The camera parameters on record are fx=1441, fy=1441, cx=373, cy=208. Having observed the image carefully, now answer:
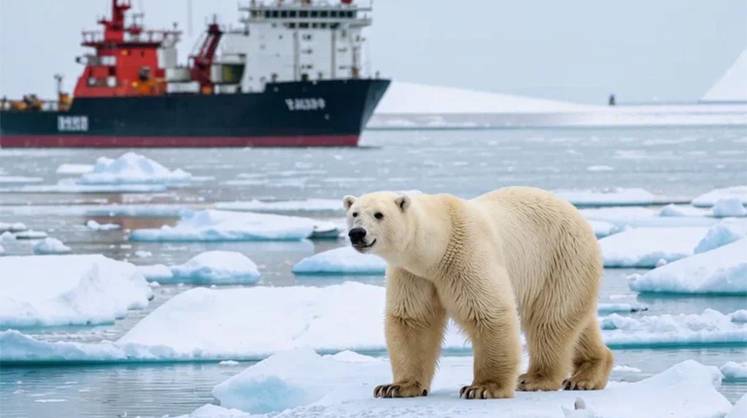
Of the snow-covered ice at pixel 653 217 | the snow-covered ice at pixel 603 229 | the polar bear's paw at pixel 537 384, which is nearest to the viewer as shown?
the polar bear's paw at pixel 537 384

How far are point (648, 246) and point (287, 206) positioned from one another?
8.19m

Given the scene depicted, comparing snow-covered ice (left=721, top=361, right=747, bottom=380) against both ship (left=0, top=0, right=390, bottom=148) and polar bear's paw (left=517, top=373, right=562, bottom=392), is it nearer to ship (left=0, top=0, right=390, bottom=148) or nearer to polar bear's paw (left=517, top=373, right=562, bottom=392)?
polar bear's paw (left=517, top=373, right=562, bottom=392)

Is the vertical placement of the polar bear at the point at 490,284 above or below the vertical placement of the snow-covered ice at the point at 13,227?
above

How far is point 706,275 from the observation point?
893 centimetres

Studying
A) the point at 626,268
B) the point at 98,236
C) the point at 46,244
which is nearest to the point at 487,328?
the point at 626,268

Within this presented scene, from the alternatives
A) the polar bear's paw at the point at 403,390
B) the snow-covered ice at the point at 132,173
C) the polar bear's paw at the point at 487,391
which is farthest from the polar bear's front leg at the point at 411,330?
the snow-covered ice at the point at 132,173

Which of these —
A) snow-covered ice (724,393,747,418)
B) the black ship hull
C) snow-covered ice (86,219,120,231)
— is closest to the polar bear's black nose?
snow-covered ice (724,393,747,418)

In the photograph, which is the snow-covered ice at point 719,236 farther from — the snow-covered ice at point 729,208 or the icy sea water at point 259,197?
the snow-covered ice at point 729,208

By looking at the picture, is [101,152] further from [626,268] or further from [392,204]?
[392,204]

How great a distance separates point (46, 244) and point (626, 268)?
16.4ft

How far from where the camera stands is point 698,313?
26.8 feet

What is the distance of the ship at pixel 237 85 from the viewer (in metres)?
44.0

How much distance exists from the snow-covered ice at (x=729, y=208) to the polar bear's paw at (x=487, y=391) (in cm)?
1068

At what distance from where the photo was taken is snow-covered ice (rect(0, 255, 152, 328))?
7812mm
